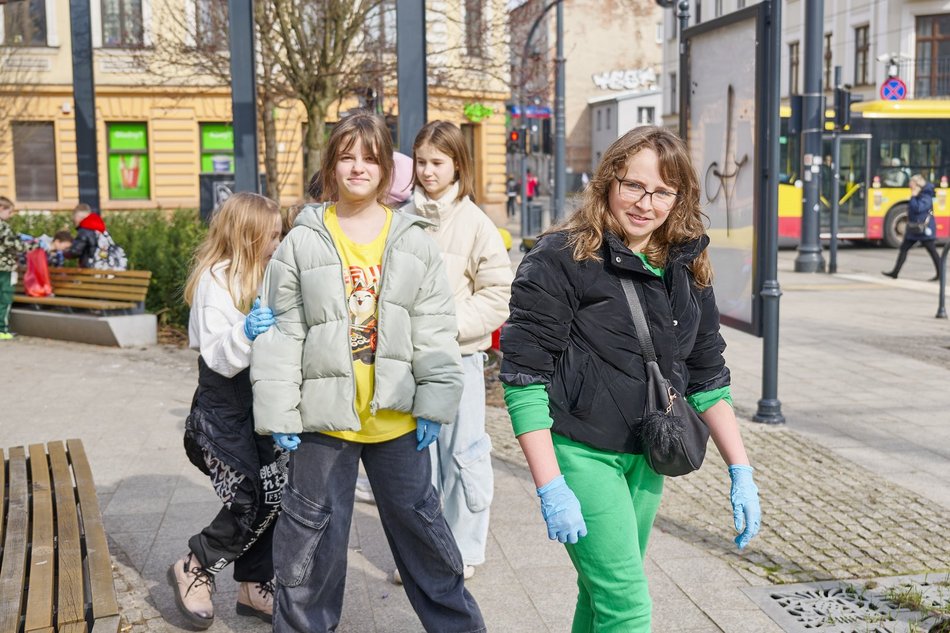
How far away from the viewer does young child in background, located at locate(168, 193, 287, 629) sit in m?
3.92

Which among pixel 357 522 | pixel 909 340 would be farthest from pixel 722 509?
pixel 909 340

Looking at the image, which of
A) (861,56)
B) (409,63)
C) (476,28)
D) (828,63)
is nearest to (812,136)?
(476,28)

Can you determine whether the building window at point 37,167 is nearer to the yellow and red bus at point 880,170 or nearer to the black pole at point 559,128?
the black pole at point 559,128

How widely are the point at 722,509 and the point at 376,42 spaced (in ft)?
41.1

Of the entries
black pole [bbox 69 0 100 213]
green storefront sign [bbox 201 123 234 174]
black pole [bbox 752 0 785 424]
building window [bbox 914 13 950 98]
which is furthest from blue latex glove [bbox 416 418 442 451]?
building window [bbox 914 13 950 98]

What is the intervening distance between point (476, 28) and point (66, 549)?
15.4 metres

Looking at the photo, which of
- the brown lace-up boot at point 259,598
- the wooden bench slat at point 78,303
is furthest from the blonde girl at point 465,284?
the wooden bench slat at point 78,303

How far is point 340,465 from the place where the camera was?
11.5ft

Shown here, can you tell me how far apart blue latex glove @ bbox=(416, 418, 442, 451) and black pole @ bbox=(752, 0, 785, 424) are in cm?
371

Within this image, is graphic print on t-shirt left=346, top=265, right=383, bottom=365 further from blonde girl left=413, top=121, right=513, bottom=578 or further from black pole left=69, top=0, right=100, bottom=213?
black pole left=69, top=0, right=100, bottom=213

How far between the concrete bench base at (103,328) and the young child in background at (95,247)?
0.81 m

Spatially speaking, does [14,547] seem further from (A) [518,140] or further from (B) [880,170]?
(A) [518,140]

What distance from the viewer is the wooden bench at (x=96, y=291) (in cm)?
1141

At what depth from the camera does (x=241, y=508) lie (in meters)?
3.97
